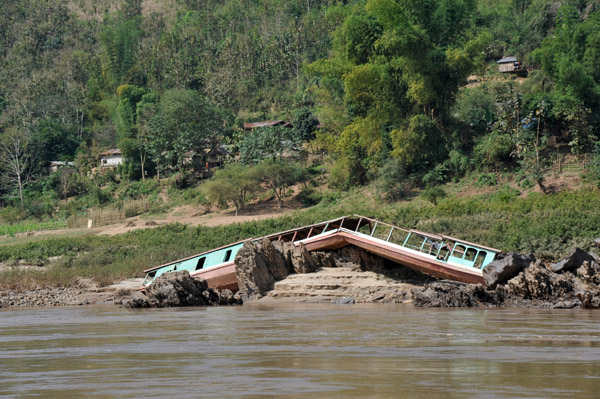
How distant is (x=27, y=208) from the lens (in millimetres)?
62750

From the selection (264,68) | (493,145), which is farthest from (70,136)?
(493,145)

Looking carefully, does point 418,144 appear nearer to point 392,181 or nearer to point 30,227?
point 392,181

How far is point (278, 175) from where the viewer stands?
2023 inches

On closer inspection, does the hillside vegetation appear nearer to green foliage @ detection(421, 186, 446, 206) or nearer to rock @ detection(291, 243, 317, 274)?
green foliage @ detection(421, 186, 446, 206)

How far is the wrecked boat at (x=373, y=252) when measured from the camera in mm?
21406

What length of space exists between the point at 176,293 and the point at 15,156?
58.8 meters

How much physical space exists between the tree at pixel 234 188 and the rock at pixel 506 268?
31.1m

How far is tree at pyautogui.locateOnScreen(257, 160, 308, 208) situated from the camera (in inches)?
2025

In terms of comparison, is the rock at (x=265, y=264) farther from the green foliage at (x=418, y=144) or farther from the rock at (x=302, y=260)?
the green foliage at (x=418, y=144)

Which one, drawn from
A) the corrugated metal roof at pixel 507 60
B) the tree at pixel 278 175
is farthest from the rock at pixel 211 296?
the corrugated metal roof at pixel 507 60

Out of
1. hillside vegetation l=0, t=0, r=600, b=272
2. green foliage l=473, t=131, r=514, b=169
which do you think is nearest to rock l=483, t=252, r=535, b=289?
hillside vegetation l=0, t=0, r=600, b=272

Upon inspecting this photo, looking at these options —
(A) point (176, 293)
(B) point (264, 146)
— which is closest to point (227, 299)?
(A) point (176, 293)

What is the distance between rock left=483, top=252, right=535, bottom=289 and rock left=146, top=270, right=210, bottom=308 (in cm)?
774

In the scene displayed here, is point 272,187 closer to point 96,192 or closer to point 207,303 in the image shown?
point 96,192
